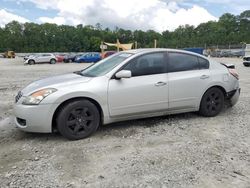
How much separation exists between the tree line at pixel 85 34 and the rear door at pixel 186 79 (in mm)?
95781

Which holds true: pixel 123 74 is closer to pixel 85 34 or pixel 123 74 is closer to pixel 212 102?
pixel 212 102

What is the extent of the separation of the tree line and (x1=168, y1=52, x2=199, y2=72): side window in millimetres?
95753

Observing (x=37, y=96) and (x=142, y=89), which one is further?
(x=142, y=89)

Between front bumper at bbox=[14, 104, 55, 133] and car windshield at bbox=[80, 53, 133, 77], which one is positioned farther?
car windshield at bbox=[80, 53, 133, 77]

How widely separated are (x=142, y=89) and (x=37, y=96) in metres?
1.82

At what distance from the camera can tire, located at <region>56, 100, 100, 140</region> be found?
5.12 meters

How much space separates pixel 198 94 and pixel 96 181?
332 centimetres

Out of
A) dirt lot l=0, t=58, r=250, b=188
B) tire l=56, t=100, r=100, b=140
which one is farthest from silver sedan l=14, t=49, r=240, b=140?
dirt lot l=0, t=58, r=250, b=188

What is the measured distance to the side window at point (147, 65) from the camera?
579cm

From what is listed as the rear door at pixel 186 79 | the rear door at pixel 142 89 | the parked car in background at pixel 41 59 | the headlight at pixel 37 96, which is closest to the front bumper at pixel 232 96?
the rear door at pixel 186 79

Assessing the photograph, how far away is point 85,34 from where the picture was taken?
115 metres

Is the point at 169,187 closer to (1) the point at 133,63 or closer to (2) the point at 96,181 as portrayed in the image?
(2) the point at 96,181

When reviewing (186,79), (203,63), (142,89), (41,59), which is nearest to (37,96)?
(142,89)

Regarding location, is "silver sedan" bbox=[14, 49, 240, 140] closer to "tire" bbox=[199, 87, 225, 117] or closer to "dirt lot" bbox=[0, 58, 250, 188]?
"tire" bbox=[199, 87, 225, 117]
